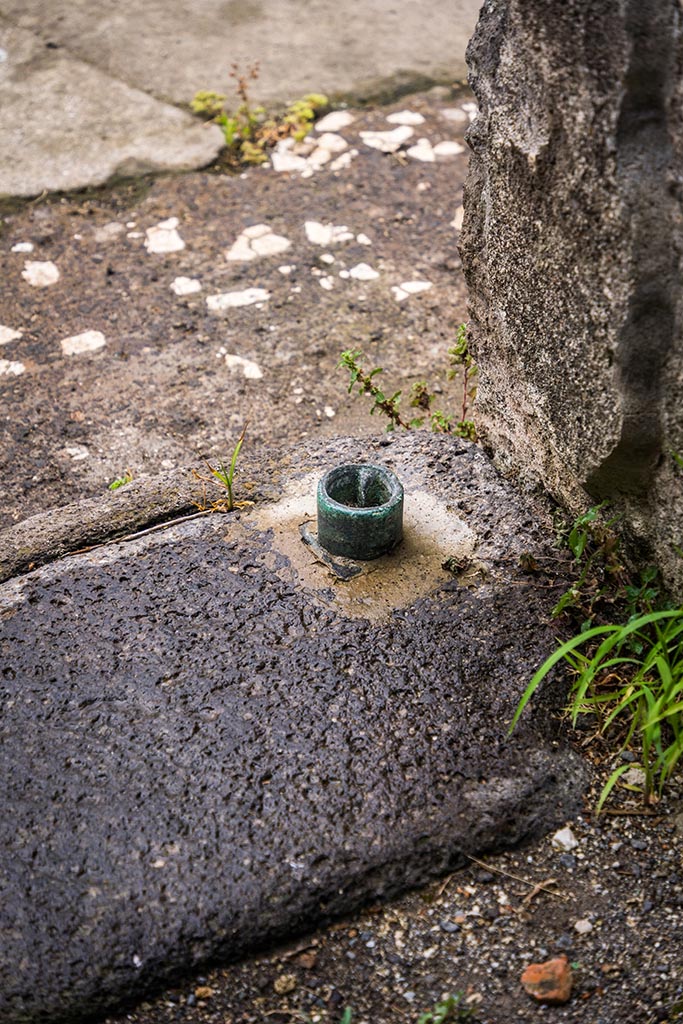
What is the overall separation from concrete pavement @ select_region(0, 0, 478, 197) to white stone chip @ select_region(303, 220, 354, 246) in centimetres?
57

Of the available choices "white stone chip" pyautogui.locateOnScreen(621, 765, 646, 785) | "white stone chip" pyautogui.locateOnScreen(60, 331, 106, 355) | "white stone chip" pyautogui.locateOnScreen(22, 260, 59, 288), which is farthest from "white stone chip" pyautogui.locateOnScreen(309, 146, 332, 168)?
"white stone chip" pyautogui.locateOnScreen(621, 765, 646, 785)

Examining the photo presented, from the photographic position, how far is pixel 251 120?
378cm

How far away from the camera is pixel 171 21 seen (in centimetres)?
447

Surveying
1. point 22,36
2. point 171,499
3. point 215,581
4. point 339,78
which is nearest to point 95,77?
point 22,36

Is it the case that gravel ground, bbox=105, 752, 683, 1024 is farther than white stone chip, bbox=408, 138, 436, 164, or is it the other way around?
white stone chip, bbox=408, 138, 436, 164

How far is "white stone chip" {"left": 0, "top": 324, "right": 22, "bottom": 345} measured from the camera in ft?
9.82

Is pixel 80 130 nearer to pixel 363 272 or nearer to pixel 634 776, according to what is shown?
pixel 363 272

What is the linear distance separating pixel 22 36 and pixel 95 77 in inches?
20.7

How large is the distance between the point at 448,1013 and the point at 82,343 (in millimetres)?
2171

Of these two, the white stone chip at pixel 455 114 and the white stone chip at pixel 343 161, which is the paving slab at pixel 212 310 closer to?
the white stone chip at pixel 343 161

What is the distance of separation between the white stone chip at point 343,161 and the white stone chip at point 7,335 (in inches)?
52.1

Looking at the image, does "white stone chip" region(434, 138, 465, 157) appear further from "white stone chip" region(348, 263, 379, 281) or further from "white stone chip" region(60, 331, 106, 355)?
"white stone chip" region(60, 331, 106, 355)

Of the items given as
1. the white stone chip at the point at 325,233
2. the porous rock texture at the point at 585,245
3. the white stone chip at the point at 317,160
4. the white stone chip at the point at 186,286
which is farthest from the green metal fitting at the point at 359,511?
the white stone chip at the point at 317,160

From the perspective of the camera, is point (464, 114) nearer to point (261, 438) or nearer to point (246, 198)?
point (246, 198)
